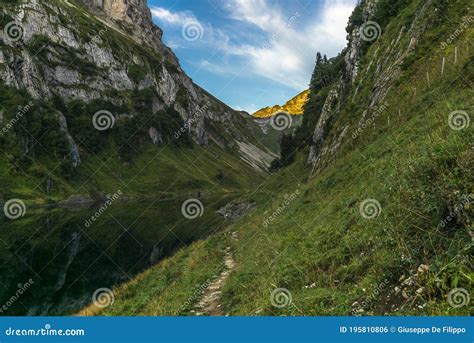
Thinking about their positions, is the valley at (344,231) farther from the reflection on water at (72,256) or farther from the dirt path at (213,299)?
the reflection on water at (72,256)

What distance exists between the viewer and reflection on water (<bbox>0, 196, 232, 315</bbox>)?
3322 centimetres

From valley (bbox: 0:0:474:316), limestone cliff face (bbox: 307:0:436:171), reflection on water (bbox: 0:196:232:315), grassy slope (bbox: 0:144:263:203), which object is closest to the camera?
valley (bbox: 0:0:474:316)

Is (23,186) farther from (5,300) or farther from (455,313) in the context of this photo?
(455,313)

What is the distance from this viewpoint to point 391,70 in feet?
132

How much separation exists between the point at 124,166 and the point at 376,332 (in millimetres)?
191758

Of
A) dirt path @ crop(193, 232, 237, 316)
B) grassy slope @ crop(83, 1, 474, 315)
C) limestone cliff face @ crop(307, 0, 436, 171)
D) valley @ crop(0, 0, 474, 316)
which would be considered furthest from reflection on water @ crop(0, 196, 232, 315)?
limestone cliff face @ crop(307, 0, 436, 171)

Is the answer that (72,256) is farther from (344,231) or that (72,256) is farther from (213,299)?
(344,231)

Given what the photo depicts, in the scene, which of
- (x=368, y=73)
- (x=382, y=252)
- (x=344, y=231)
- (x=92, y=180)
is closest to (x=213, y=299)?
(x=344, y=231)

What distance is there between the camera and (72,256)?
161 feet

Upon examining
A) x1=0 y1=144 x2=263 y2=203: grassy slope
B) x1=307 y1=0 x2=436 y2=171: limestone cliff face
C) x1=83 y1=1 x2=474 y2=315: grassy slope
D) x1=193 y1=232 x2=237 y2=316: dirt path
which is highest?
x1=307 y1=0 x2=436 y2=171: limestone cliff face

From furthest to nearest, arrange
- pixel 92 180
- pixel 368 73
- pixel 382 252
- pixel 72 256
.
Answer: pixel 92 180, pixel 368 73, pixel 72 256, pixel 382 252

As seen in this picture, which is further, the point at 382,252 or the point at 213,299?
the point at 213,299

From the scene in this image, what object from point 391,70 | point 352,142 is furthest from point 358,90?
point 352,142

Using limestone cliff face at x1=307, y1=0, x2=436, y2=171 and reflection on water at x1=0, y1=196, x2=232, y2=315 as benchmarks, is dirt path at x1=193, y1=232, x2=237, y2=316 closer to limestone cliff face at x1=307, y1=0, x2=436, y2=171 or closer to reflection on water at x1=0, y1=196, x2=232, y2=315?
reflection on water at x1=0, y1=196, x2=232, y2=315
